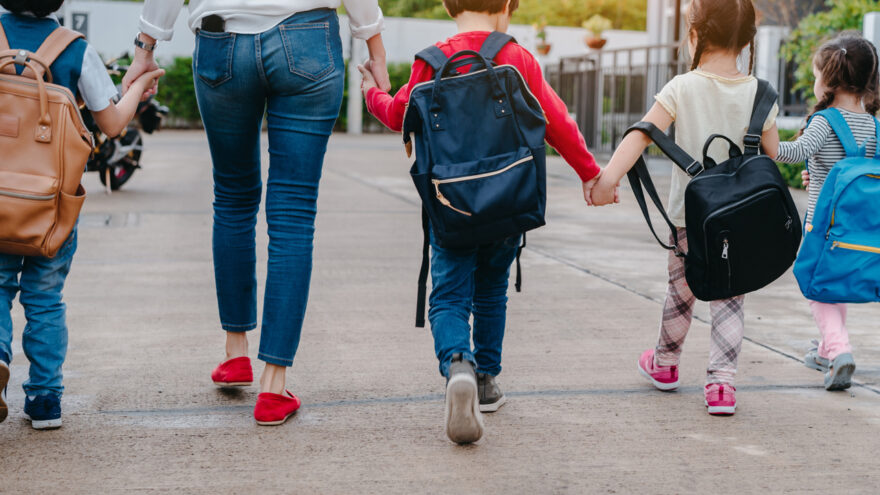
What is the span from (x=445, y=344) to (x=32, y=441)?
4.08 ft

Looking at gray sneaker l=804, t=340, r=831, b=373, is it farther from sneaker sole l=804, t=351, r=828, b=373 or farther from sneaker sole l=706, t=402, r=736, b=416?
sneaker sole l=706, t=402, r=736, b=416

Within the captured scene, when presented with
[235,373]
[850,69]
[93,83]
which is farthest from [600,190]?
[93,83]

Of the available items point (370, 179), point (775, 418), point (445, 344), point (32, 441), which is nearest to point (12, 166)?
point (32, 441)

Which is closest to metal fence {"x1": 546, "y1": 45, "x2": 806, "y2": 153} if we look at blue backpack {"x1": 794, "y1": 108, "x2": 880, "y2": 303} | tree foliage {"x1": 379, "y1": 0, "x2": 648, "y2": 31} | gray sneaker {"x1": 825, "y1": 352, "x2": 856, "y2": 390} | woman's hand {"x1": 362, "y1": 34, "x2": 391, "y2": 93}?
blue backpack {"x1": 794, "y1": 108, "x2": 880, "y2": 303}

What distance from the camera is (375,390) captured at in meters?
3.69

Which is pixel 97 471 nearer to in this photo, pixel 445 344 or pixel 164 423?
pixel 164 423

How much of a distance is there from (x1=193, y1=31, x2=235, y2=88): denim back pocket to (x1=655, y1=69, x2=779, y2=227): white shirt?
4.53ft

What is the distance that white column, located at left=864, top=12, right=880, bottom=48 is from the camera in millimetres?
10133

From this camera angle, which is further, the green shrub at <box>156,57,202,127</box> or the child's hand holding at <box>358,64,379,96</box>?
the green shrub at <box>156,57,202,127</box>

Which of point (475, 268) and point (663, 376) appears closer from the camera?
point (475, 268)

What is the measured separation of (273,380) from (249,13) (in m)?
1.13

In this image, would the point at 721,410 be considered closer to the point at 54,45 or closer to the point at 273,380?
the point at 273,380

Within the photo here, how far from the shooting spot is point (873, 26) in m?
10.2

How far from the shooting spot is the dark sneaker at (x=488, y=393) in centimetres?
342
